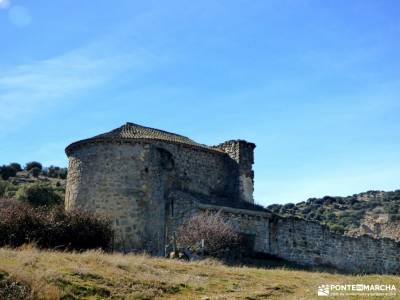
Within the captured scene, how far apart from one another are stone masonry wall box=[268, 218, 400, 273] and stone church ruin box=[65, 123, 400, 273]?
49 millimetres

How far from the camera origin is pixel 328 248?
31.7 m

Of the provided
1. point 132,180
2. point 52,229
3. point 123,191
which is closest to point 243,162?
point 132,180

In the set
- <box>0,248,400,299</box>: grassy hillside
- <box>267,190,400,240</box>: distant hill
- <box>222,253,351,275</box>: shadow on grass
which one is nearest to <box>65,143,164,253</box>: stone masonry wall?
<box>222,253,351,275</box>: shadow on grass

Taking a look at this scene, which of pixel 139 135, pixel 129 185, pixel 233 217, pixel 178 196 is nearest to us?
pixel 129 185

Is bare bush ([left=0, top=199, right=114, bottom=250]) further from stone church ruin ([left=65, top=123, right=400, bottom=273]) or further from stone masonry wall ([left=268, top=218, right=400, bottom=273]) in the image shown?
stone masonry wall ([left=268, top=218, right=400, bottom=273])

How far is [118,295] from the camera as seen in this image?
1439cm

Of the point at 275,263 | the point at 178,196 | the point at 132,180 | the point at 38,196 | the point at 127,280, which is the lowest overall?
the point at 127,280

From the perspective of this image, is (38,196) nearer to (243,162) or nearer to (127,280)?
(243,162)

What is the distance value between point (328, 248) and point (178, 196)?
8.47 meters

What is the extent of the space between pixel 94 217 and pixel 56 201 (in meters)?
19.6

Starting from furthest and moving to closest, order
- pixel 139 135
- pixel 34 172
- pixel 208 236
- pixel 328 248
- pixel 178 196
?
pixel 34 172, pixel 328 248, pixel 139 135, pixel 178 196, pixel 208 236

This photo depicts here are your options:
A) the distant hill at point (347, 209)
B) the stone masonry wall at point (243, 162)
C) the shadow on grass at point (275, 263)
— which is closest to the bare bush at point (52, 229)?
the shadow on grass at point (275, 263)

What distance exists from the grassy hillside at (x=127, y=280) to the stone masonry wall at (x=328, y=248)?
38.0 ft

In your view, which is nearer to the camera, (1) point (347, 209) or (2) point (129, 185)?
(2) point (129, 185)
